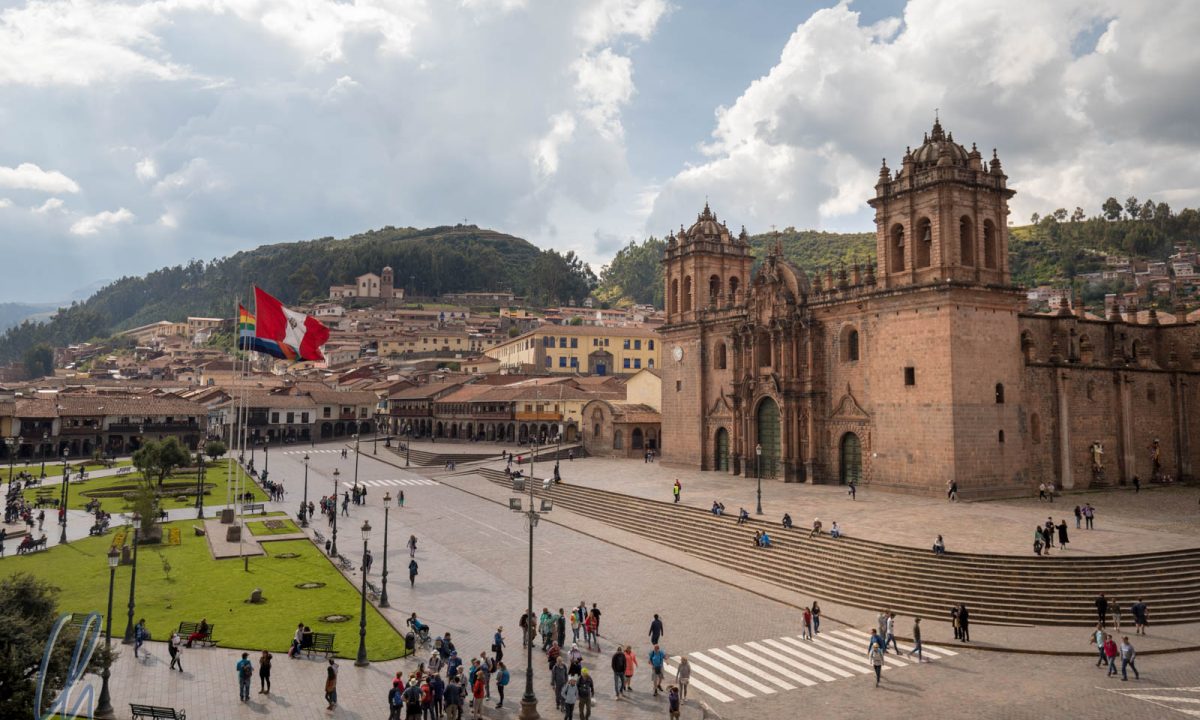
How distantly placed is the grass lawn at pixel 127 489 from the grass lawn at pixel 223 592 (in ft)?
37.1

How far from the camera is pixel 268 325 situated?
31.6 m

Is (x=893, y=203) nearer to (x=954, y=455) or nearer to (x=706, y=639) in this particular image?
(x=954, y=455)

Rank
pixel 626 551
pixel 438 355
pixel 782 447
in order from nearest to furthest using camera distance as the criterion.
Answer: pixel 626 551, pixel 782 447, pixel 438 355

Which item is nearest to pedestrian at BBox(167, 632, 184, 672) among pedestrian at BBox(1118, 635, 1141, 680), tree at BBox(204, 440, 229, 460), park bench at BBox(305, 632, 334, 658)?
park bench at BBox(305, 632, 334, 658)

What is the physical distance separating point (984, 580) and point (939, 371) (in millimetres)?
13562

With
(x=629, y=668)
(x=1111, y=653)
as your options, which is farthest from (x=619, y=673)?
(x=1111, y=653)

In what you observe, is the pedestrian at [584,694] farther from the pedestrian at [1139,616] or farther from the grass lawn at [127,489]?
the grass lawn at [127,489]

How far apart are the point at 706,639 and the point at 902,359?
21.1 metres

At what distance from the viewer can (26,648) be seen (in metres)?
12.2

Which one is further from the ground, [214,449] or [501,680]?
[214,449]

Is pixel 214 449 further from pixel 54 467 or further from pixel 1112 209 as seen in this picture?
pixel 1112 209

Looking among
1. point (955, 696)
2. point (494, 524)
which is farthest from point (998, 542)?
point (494, 524)

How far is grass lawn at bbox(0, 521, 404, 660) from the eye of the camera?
21.2 metres

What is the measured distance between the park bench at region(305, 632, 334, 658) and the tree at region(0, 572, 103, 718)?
22.4 ft
